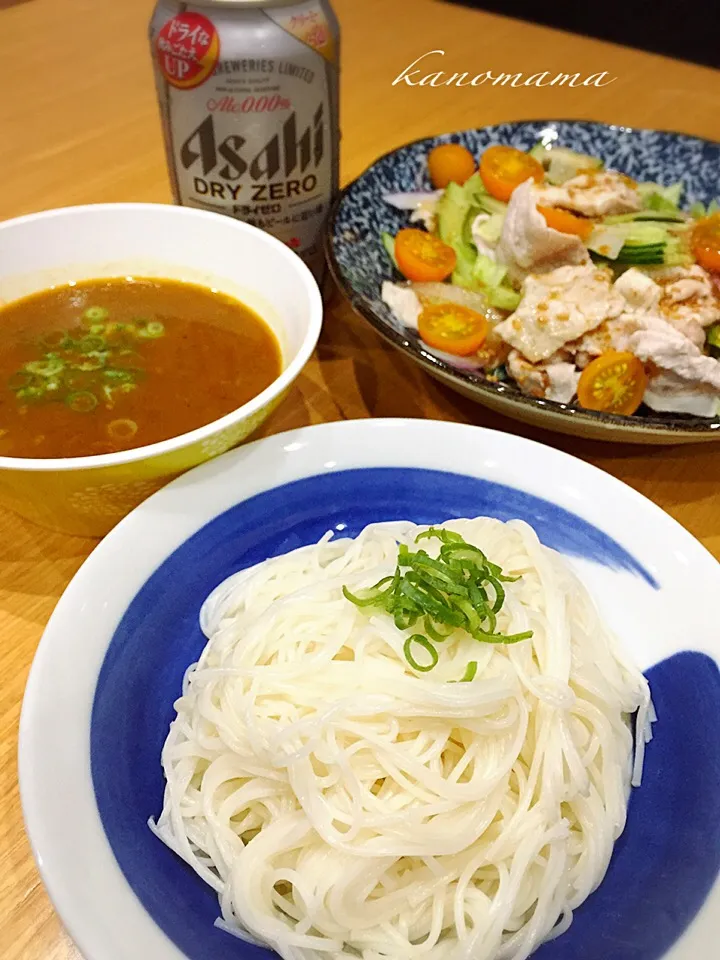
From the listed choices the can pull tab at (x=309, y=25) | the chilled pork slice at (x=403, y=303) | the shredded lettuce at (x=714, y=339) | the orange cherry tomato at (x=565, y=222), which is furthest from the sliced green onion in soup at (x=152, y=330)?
the shredded lettuce at (x=714, y=339)

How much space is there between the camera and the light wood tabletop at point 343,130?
1.43m

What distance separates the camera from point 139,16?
3885 millimetres

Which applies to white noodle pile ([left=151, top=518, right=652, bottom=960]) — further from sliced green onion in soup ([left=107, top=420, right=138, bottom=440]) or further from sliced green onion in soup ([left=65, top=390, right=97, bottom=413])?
sliced green onion in soup ([left=65, top=390, right=97, bottom=413])

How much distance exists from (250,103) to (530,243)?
0.85 meters

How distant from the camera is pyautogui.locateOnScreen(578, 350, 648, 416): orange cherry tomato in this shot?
177 centimetres

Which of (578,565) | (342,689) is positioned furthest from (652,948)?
(578,565)

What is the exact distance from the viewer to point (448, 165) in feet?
7.81

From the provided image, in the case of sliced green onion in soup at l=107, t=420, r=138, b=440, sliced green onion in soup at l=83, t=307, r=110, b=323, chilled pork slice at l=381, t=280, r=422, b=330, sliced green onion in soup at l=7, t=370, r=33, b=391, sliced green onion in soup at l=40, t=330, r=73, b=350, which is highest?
sliced green onion in soup at l=83, t=307, r=110, b=323

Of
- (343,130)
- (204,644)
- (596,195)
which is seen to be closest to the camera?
(204,644)

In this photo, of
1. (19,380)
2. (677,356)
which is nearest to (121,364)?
(19,380)

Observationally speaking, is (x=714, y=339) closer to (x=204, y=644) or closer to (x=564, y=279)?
(x=564, y=279)

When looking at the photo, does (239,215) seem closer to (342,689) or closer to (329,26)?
(329,26)

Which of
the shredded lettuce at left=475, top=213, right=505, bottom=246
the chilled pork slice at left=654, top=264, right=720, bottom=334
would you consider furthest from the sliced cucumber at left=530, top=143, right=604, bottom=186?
the chilled pork slice at left=654, top=264, right=720, bottom=334

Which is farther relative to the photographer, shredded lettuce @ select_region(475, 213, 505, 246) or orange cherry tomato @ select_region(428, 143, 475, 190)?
orange cherry tomato @ select_region(428, 143, 475, 190)
